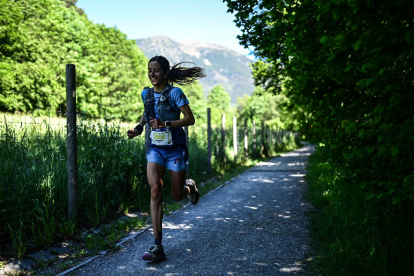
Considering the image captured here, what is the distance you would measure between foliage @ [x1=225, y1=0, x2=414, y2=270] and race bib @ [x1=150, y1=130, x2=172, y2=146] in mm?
2026

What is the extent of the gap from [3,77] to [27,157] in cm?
1755

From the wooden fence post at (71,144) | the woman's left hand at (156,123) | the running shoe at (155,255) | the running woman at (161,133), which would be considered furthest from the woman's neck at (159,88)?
the running shoe at (155,255)

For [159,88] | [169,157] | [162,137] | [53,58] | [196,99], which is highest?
[53,58]

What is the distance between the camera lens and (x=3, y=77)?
1938 centimetres

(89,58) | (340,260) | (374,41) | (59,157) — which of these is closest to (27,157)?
(59,157)

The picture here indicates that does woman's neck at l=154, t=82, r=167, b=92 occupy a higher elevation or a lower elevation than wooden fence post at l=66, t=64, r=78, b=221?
higher

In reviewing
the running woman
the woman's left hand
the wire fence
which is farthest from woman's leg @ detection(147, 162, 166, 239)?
the wire fence

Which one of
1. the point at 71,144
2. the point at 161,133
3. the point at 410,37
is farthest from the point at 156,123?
the point at 410,37

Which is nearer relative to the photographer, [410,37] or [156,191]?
[410,37]

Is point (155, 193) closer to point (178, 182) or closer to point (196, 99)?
point (178, 182)

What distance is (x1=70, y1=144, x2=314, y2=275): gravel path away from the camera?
3.72 meters

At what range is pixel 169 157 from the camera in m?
4.18

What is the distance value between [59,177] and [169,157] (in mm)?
2020

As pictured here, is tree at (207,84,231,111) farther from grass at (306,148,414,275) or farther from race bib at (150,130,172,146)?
race bib at (150,130,172,146)
